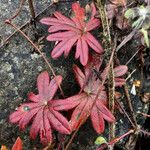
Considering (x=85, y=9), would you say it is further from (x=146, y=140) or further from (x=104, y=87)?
(x=146, y=140)

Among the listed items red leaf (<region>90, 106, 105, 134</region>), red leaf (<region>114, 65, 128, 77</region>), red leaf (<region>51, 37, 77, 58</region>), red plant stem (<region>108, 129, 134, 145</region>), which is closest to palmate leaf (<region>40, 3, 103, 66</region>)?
red leaf (<region>51, 37, 77, 58</region>)

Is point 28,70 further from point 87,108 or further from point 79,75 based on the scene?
point 87,108

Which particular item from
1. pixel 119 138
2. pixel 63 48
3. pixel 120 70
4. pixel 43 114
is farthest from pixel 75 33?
pixel 119 138

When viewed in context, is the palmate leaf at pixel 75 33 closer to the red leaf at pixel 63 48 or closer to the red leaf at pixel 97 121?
the red leaf at pixel 63 48

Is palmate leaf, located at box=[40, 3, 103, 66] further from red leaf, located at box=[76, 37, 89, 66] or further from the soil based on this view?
the soil

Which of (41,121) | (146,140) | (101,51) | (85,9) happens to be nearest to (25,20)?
(85,9)

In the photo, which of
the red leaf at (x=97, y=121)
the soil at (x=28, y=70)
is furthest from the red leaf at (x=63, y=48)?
the red leaf at (x=97, y=121)
